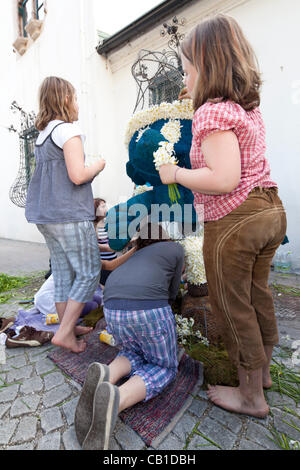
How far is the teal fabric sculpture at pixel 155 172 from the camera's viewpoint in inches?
57.3

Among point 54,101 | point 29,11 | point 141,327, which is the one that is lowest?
point 141,327

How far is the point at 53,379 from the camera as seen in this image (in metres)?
1.60

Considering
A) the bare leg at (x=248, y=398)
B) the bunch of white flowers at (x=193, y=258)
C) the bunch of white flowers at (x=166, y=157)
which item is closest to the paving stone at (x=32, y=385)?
the bare leg at (x=248, y=398)

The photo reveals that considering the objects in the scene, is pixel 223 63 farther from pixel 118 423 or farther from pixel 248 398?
pixel 118 423

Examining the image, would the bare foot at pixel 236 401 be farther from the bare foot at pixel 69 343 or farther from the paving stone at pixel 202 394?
the bare foot at pixel 69 343

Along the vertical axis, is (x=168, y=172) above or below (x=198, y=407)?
above

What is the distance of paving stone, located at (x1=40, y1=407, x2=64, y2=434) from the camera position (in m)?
1.24

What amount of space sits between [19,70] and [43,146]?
24.9ft

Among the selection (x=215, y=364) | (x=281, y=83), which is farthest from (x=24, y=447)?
(x=281, y=83)

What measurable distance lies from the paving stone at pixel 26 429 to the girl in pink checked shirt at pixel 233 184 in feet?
3.14

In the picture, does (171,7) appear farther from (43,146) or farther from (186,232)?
(186,232)

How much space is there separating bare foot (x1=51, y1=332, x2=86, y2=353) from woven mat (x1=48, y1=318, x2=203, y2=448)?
0.12ft

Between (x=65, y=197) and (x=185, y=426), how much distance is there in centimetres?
138
